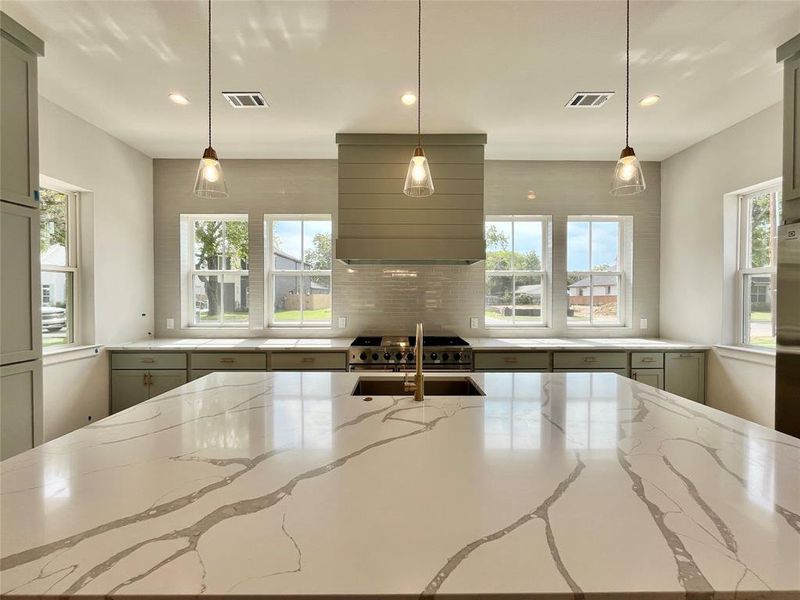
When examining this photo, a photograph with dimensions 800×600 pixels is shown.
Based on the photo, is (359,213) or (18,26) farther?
(359,213)

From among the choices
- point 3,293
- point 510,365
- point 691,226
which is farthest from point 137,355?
point 691,226

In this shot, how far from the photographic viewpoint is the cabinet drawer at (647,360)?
11.3 feet

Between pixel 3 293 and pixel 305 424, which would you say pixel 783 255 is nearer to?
pixel 305 424

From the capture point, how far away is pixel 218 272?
4.17 metres

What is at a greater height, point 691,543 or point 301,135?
point 301,135

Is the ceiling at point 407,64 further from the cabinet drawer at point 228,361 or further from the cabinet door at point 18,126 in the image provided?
the cabinet drawer at point 228,361

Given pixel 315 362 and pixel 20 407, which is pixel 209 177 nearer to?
pixel 20 407

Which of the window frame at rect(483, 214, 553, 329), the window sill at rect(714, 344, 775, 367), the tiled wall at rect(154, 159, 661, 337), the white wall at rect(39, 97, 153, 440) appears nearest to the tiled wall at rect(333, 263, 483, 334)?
the tiled wall at rect(154, 159, 661, 337)

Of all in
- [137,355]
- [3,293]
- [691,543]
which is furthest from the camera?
[137,355]

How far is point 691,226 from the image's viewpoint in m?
3.69

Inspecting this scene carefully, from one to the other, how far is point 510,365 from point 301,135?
2.90 meters

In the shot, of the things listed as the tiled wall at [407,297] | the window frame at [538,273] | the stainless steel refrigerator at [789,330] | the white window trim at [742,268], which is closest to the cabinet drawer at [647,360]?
the white window trim at [742,268]

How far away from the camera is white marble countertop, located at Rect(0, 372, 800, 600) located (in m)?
0.59

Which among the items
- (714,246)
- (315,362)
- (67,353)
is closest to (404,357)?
(315,362)
